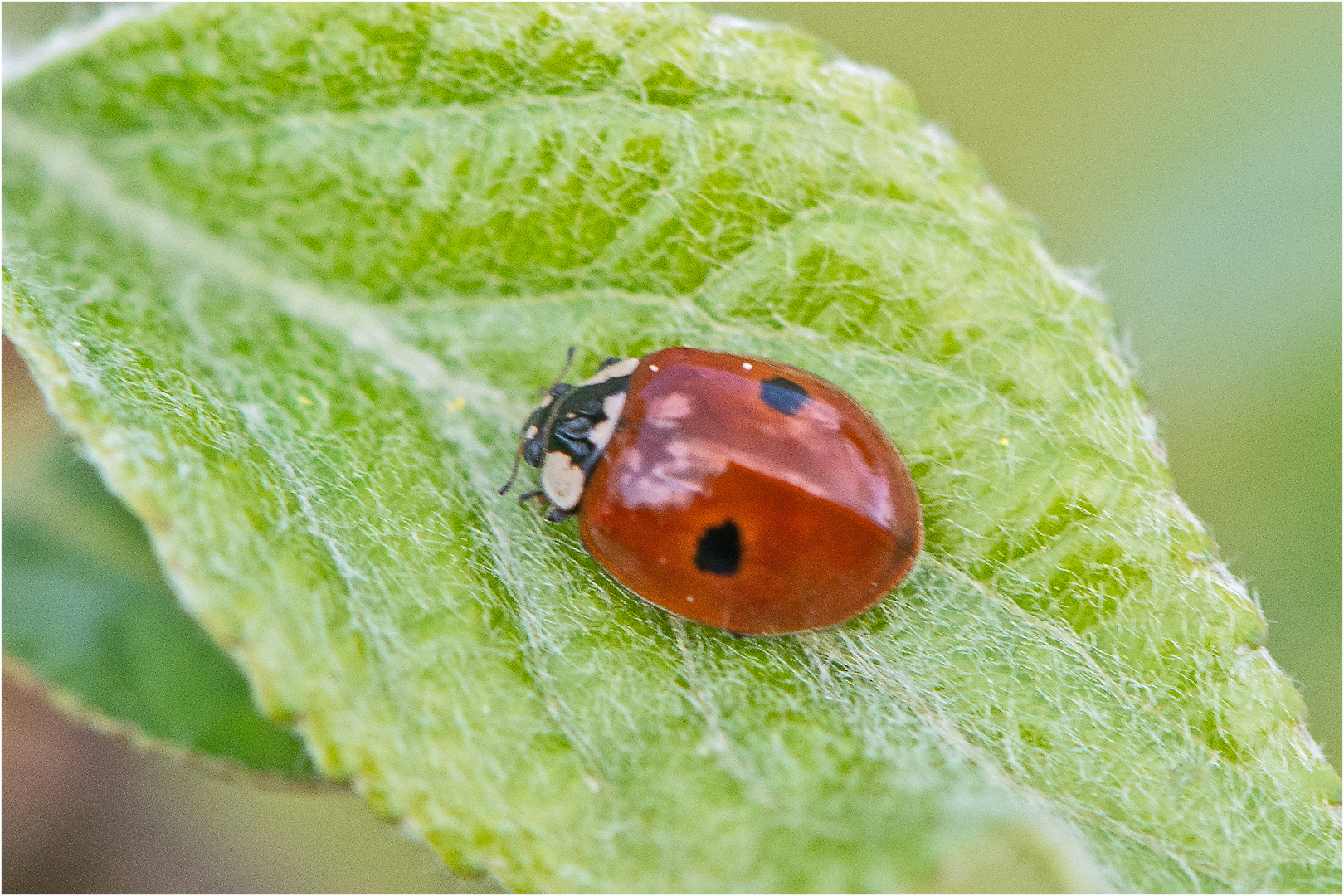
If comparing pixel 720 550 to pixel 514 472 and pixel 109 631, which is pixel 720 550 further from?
pixel 109 631

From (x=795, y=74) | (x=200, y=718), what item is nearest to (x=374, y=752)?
(x=200, y=718)

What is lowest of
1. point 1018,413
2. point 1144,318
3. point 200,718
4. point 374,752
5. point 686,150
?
point 200,718

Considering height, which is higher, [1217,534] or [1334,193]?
[1334,193]

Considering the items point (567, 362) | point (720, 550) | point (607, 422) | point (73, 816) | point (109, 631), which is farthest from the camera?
point (73, 816)

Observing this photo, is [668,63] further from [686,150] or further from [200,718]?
[200,718]

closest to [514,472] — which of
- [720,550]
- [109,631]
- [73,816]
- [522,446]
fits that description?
[522,446]

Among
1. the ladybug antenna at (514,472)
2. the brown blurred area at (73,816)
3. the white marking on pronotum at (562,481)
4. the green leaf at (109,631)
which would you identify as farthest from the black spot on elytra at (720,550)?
the brown blurred area at (73,816)

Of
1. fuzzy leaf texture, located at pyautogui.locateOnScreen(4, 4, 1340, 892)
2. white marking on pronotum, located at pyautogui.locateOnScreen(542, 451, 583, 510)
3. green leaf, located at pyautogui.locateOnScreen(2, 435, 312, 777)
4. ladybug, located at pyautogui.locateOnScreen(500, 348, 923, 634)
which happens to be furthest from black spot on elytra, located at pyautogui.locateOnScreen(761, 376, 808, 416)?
green leaf, located at pyautogui.locateOnScreen(2, 435, 312, 777)
